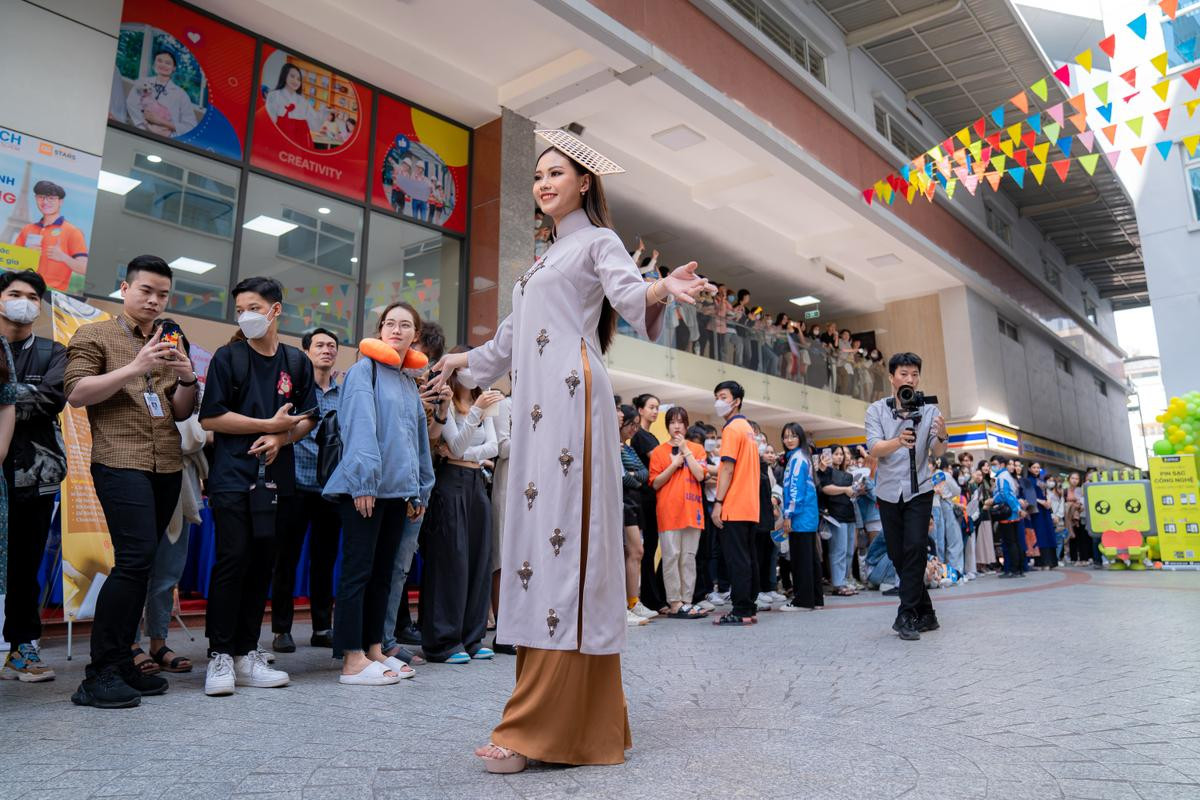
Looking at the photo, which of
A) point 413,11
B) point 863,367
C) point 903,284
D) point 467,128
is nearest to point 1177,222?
point 903,284

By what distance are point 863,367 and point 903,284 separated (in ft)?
9.44

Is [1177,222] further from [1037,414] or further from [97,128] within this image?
[97,128]

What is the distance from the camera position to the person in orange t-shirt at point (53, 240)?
21.9 feet

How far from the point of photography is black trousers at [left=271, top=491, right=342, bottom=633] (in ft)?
14.7

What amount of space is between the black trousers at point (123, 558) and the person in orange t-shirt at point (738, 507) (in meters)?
4.05

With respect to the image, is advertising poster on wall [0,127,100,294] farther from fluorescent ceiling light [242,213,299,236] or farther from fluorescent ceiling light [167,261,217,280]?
fluorescent ceiling light [242,213,299,236]

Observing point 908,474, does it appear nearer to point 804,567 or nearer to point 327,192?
point 804,567

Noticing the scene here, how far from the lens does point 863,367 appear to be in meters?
18.2

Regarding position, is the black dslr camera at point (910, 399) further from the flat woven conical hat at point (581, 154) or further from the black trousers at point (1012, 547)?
the black trousers at point (1012, 547)

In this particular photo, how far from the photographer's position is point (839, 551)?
30.4 ft

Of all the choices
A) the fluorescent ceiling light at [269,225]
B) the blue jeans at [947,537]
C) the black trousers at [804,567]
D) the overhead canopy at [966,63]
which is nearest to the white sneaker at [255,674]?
the black trousers at [804,567]

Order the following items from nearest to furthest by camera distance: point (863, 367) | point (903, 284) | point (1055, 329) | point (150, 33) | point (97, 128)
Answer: point (97, 128) < point (150, 33) < point (863, 367) < point (903, 284) < point (1055, 329)

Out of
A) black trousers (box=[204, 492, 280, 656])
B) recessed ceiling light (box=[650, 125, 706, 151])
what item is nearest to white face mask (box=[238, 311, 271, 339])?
black trousers (box=[204, 492, 280, 656])

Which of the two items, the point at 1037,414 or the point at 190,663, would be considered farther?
the point at 1037,414
